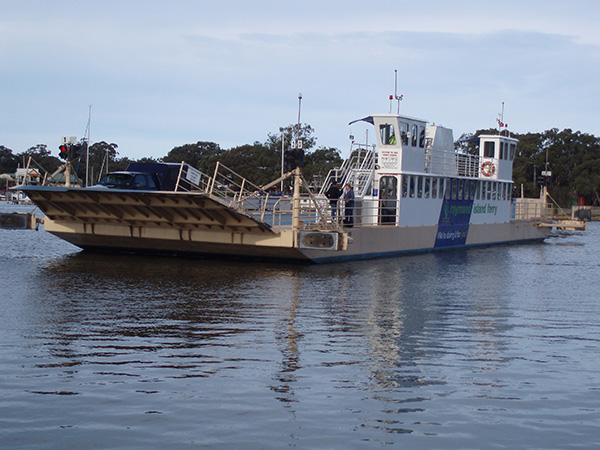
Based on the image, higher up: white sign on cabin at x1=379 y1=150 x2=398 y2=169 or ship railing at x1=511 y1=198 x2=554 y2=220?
white sign on cabin at x1=379 y1=150 x2=398 y2=169

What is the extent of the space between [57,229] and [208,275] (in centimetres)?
767

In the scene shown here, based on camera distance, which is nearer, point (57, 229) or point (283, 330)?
point (283, 330)

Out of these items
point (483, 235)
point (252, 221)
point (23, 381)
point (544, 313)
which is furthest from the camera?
point (483, 235)

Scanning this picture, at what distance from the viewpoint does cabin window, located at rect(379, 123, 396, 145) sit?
91.7 ft

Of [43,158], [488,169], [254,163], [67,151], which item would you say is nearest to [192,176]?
[67,151]

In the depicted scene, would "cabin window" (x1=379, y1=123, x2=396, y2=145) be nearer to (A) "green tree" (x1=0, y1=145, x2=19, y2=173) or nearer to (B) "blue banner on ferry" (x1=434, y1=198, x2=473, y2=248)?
(B) "blue banner on ferry" (x1=434, y1=198, x2=473, y2=248)

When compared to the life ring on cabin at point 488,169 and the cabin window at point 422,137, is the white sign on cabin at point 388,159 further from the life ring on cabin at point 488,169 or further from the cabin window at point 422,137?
the life ring on cabin at point 488,169

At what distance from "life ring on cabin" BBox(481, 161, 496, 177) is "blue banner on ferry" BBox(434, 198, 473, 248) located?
304 centimetres

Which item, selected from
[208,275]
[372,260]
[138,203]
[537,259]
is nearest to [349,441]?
[208,275]

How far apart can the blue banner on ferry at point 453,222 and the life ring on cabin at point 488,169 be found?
3041 mm

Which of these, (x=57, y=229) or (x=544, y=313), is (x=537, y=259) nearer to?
(x=544, y=313)

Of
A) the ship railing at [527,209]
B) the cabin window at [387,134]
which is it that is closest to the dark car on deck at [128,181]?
the cabin window at [387,134]

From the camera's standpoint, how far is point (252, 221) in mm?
21359

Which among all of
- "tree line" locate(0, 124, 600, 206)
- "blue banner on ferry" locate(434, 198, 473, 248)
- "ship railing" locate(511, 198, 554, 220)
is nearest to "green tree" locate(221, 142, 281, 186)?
"tree line" locate(0, 124, 600, 206)
